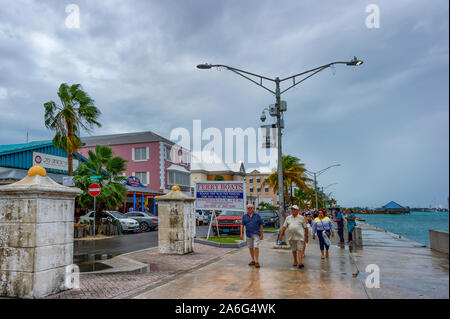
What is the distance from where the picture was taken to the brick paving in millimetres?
6523

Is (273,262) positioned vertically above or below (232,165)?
below

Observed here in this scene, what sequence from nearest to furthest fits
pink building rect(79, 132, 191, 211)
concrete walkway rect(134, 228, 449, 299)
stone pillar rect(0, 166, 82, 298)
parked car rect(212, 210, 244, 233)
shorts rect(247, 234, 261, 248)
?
stone pillar rect(0, 166, 82, 298) → concrete walkway rect(134, 228, 449, 299) → shorts rect(247, 234, 261, 248) → parked car rect(212, 210, 244, 233) → pink building rect(79, 132, 191, 211)

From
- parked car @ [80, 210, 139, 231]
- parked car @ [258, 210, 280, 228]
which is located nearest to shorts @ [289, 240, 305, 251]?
parked car @ [80, 210, 139, 231]

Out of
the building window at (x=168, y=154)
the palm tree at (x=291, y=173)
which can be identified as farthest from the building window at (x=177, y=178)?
the palm tree at (x=291, y=173)

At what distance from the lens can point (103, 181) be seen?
70.8 feet

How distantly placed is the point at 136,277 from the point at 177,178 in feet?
122

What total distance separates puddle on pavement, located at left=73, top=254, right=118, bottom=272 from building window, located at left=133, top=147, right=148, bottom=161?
3075 cm

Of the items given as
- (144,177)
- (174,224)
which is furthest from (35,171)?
(144,177)

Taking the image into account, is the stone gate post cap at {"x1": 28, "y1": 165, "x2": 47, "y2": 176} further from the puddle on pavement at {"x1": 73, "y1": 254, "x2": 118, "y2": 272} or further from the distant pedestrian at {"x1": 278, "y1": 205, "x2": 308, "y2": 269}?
the distant pedestrian at {"x1": 278, "y1": 205, "x2": 308, "y2": 269}

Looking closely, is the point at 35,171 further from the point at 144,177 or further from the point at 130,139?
the point at 130,139

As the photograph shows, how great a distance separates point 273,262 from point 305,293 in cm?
397
